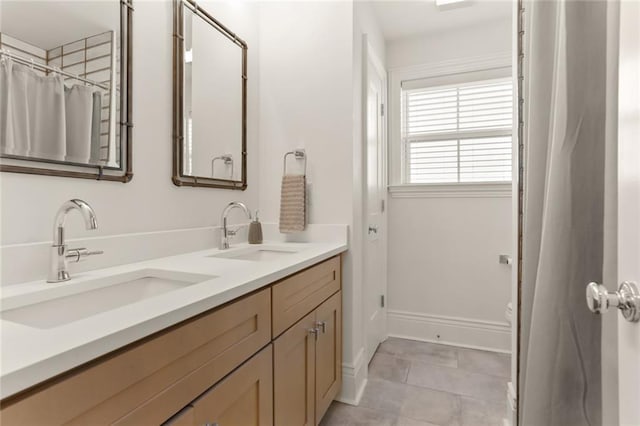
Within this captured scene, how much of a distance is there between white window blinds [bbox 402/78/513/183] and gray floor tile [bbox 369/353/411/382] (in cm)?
139

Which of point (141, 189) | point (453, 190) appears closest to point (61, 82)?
point (141, 189)

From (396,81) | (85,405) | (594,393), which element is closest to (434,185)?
(396,81)

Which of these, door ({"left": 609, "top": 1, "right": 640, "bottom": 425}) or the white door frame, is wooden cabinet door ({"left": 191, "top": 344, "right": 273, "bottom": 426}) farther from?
the white door frame

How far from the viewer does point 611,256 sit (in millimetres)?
616

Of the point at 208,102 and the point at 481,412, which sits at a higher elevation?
the point at 208,102

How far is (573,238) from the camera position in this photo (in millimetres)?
690

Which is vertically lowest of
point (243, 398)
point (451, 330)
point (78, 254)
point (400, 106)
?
point (451, 330)

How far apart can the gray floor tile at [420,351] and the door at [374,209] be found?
0.09 meters

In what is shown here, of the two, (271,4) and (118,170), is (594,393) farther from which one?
(271,4)

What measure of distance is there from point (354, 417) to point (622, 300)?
5.09 ft

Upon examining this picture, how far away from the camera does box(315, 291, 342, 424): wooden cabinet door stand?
148cm

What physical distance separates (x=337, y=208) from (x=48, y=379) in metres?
1.50

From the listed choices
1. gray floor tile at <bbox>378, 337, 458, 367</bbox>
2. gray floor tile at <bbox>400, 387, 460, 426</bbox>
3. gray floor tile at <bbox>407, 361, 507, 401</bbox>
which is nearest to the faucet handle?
gray floor tile at <bbox>400, 387, 460, 426</bbox>

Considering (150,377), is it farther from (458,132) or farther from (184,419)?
(458,132)
